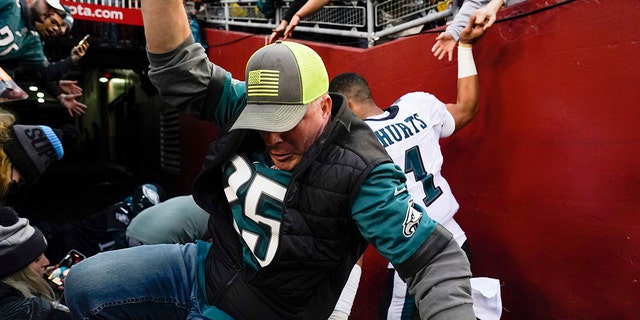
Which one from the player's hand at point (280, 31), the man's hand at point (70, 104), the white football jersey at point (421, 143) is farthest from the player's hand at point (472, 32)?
the man's hand at point (70, 104)

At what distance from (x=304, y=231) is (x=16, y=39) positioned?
5083mm

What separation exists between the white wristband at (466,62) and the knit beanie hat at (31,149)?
2.88 metres

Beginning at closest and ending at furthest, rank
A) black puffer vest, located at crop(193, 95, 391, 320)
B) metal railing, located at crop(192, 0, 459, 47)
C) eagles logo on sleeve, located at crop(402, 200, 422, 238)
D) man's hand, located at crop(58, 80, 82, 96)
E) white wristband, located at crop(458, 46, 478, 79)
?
eagles logo on sleeve, located at crop(402, 200, 422, 238), black puffer vest, located at crop(193, 95, 391, 320), white wristband, located at crop(458, 46, 478, 79), metal railing, located at crop(192, 0, 459, 47), man's hand, located at crop(58, 80, 82, 96)

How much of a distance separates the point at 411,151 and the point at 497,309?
1.03 meters

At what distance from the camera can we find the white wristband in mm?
3473

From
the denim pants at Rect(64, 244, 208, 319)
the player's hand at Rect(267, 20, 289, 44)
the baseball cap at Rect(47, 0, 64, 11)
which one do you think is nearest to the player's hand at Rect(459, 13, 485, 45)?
the denim pants at Rect(64, 244, 208, 319)

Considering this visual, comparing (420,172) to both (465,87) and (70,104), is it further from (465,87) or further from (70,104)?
(70,104)

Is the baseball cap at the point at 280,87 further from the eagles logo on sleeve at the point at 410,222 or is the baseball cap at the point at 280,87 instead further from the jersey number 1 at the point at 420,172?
the jersey number 1 at the point at 420,172

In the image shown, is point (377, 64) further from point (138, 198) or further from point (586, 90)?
point (138, 198)

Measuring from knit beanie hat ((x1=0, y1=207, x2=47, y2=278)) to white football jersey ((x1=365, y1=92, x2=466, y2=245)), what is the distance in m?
2.12

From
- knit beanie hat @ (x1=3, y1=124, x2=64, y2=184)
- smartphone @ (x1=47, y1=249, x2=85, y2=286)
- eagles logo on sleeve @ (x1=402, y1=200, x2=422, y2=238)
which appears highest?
eagles logo on sleeve @ (x1=402, y1=200, x2=422, y2=238)

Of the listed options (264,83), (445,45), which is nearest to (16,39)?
(445,45)

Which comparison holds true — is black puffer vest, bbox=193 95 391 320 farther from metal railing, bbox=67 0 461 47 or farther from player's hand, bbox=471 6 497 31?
metal railing, bbox=67 0 461 47

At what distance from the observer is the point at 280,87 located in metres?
1.87
